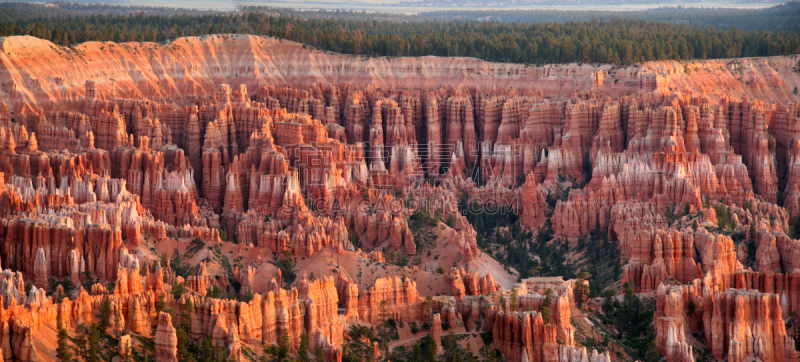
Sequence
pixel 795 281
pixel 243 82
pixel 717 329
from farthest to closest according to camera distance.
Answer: pixel 243 82 < pixel 795 281 < pixel 717 329

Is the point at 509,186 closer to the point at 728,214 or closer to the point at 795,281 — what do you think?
the point at 728,214

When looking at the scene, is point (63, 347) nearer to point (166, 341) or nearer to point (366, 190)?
point (166, 341)

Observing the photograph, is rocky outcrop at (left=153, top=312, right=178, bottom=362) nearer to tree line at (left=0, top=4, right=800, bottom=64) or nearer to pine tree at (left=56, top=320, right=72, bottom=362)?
pine tree at (left=56, top=320, right=72, bottom=362)

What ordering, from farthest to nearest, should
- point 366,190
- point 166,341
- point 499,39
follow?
1. point 499,39
2. point 366,190
3. point 166,341

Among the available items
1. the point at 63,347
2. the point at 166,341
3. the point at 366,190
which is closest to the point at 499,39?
the point at 366,190

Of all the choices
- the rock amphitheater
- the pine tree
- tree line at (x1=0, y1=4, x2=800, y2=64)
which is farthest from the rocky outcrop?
tree line at (x1=0, y1=4, x2=800, y2=64)

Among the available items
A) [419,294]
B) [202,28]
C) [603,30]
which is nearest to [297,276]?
[419,294]

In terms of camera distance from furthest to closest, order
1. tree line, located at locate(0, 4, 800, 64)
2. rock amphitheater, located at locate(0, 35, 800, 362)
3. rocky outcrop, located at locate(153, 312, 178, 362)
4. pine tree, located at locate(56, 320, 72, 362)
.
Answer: tree line, located at locate(0, 4, 800, 64), rock amphitheater, located at locate(0, 35, 800, 362), rocky outcrop, located at locate(153, 312, 178, 362), pine tree, located at locate(56, 320, 72, 362)

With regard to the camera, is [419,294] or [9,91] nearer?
[419,294]
